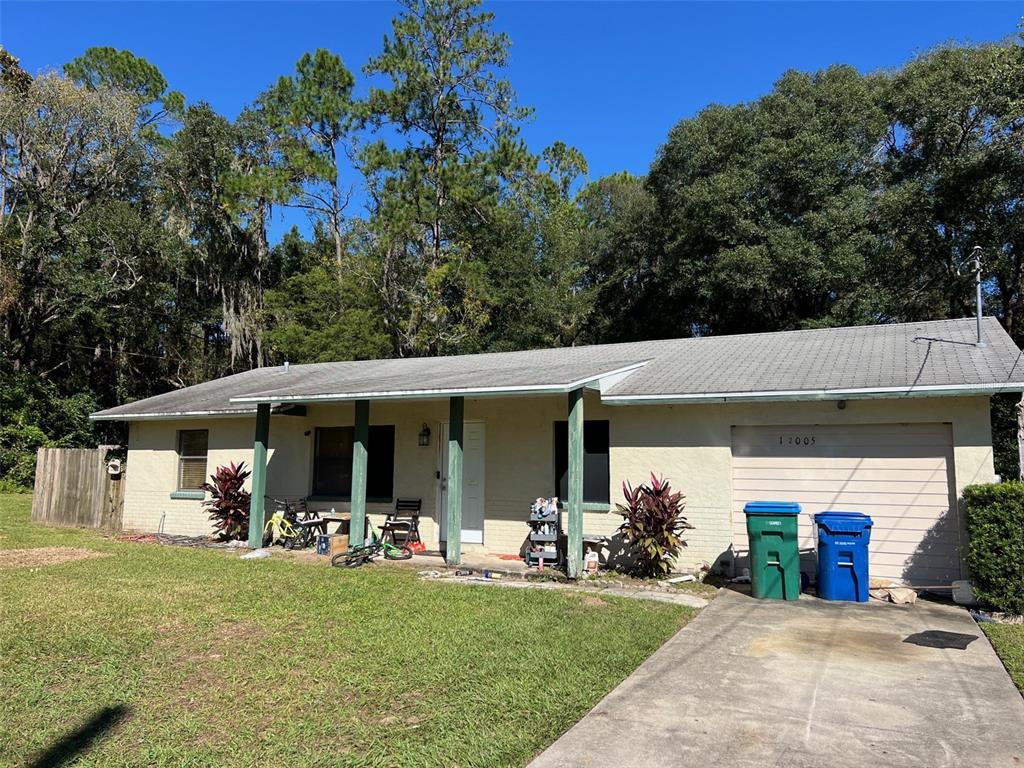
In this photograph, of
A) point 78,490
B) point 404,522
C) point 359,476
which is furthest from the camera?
point 78,490

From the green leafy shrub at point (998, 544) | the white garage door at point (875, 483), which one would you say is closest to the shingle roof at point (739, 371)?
the white garage door at point (875, 483)

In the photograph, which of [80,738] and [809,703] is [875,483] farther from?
[80,738]

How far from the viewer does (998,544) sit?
6.73 m

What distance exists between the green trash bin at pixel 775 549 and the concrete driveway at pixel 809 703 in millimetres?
1189

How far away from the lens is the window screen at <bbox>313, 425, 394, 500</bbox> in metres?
12.4

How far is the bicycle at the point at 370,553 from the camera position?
393 inches

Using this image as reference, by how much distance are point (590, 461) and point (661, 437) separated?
136 cm

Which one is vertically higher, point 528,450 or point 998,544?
point 528,450

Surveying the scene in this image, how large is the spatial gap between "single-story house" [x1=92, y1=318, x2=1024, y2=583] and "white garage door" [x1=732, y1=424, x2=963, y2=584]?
18mm

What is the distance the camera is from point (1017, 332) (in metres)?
20.0

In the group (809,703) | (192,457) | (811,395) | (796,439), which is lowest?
(809,703)

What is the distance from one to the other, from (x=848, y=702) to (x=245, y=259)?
2841cm

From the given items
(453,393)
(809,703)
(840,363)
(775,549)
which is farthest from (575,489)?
(809,703)

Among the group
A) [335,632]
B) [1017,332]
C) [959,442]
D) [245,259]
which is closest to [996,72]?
[1017,332]
